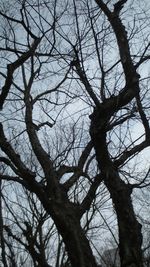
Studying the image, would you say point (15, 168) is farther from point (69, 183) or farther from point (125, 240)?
point (125, 240)

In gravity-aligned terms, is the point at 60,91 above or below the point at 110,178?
above

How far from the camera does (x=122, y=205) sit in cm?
391

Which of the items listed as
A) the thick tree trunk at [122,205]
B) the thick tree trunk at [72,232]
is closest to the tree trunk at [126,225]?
the thick tree trunk at [122,205]

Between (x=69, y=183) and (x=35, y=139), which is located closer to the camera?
(x=69, y=183)

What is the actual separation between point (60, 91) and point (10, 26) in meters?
1.50

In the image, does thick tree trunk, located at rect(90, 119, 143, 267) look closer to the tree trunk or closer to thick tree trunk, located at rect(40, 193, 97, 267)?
the tree trunk

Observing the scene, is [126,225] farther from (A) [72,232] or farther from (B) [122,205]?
(A) [72,232]

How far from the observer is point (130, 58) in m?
4.44

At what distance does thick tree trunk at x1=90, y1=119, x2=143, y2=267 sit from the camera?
356 cm

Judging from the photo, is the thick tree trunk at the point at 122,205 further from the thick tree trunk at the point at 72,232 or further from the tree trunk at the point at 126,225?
the thick tree trunk at the point at 72,232

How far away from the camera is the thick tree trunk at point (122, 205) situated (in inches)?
140

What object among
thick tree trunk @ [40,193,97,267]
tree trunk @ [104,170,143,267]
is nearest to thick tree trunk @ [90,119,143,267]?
tree trunk @ [104,170,143,267]

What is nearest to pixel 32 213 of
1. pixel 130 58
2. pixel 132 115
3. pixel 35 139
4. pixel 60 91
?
pixel 60 91

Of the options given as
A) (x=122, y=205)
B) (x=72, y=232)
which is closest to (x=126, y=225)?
(x=122, y=205)
